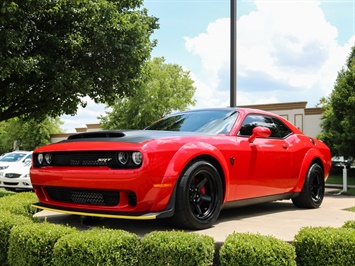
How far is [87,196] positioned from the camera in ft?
13.8

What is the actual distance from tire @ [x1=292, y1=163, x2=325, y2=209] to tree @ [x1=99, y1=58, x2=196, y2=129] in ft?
97.7

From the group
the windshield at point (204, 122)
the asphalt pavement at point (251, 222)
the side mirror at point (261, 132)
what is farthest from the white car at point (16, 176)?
the side mirror at point (261, 132)

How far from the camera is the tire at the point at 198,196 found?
13.1ft

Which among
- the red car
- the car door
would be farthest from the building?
the red car

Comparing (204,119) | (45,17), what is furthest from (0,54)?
(204,119)

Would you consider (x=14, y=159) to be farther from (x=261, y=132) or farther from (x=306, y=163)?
(x=261, y=132)

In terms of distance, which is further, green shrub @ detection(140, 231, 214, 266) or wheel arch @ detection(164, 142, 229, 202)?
wheel arch @ detection(164, 142, 229, 202)

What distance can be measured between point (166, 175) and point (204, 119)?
4.96ft

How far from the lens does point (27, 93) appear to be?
1387 cm

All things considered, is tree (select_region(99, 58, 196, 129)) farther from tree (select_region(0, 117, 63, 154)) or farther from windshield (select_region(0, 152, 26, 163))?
windshield (select_region(0, 152, 26, 163))

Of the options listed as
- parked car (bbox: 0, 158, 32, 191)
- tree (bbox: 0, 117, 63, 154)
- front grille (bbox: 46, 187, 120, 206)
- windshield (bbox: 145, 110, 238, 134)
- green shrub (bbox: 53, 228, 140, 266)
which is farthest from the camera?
A: tree (bbox: 0, 117, 63, 154)

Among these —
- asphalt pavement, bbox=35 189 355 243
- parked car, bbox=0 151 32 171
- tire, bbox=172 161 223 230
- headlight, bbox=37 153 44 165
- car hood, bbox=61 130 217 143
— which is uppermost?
car hood, bbox=61 130 217 143

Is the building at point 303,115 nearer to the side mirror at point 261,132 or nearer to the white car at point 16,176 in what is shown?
the white car at point 16,176

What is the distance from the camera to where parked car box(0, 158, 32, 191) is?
563 inches
